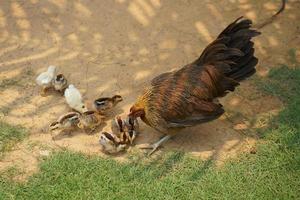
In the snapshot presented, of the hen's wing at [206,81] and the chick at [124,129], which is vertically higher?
the hen's wing at [206,81]

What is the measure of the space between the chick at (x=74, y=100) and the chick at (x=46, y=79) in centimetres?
33

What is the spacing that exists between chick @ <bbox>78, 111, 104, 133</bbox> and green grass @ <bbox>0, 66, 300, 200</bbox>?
34cm

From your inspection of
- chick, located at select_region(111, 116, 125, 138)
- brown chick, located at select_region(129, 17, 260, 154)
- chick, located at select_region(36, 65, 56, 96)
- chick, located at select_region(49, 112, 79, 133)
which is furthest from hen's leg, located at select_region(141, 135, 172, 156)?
chick, located at select_region(36, 65, 56, 96)

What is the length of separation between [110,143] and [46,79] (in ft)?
3.99

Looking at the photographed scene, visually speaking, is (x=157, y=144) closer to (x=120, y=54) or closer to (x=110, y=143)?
(x=110, y=143)

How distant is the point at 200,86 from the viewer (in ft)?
14.7

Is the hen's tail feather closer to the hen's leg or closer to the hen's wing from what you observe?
the hen's wing

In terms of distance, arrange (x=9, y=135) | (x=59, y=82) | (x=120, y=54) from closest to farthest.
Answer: (x=9, y=135)
(x=59, y=82)
(x=120, y=54)

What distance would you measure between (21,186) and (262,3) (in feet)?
14.0

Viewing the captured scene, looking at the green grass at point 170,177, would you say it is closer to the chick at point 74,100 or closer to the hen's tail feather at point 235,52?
the chick at point 74,100

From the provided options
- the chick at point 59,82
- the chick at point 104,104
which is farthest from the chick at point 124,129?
the chick at point 59,82

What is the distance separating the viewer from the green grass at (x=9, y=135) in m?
4.62

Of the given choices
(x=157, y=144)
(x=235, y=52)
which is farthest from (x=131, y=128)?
(x=235, y=52)

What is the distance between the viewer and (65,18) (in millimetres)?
6312
